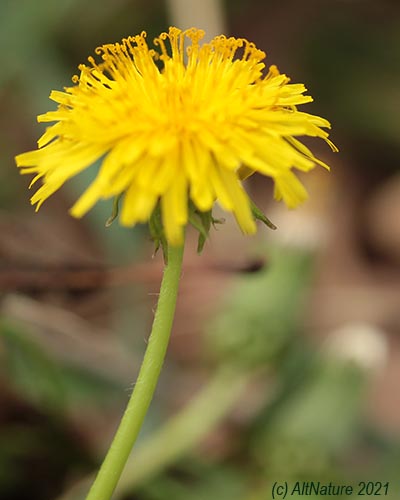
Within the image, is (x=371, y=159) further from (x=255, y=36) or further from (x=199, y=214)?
(x=199, y=214)

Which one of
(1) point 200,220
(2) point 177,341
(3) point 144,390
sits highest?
(1) point 200,220

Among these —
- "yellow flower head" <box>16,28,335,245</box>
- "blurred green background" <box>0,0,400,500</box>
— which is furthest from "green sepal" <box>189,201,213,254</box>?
"blurred green background" <box>0,0,400,500</box>

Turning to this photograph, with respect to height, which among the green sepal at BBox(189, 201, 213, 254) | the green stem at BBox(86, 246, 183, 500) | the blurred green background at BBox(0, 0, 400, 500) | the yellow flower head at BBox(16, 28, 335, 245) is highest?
the yellow flower head at BBox(16, 28, 335, 245)

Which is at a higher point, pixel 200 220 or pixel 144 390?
pixel 200 220

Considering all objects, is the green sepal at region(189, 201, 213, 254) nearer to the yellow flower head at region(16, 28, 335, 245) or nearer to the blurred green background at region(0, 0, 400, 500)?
the yellow flower head at region(16, 28, 335, 245)

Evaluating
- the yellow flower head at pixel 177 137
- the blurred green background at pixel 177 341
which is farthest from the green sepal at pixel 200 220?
the blurred green background at pixel 177 341

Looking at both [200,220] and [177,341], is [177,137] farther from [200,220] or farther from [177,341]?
[177,341]

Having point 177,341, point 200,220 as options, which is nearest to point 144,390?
point 200,220

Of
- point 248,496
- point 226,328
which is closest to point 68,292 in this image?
point 226,328
